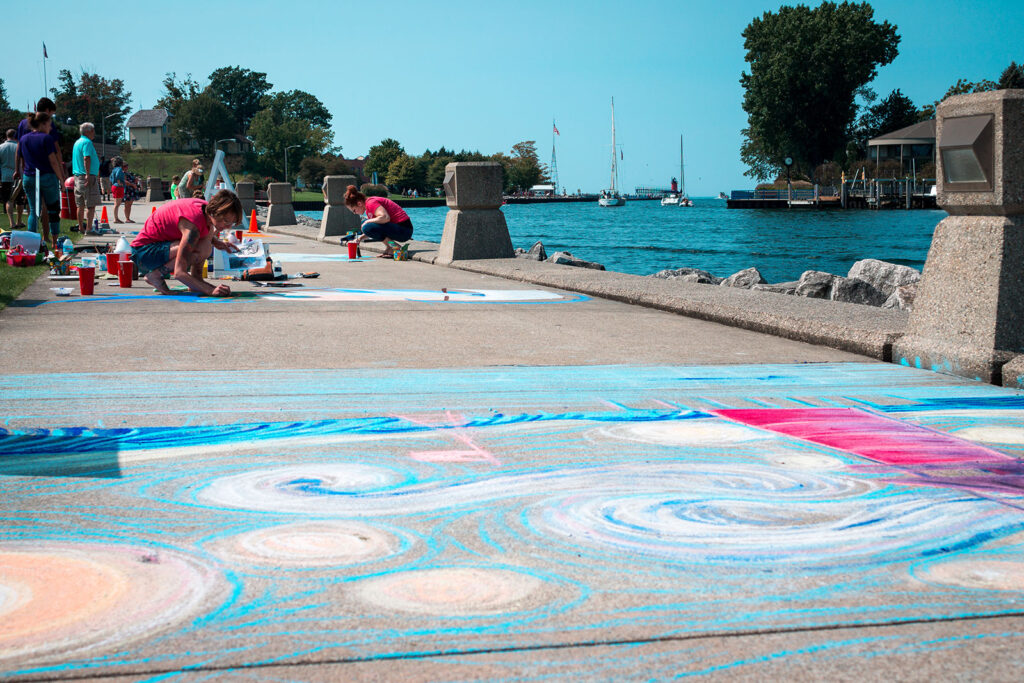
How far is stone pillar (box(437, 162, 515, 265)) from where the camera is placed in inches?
535

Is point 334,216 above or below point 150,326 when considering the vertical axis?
above

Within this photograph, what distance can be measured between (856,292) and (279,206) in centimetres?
1861

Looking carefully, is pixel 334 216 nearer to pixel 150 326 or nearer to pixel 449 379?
pixel 150 326

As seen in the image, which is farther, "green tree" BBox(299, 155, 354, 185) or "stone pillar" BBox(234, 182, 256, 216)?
"green tree" BBox(299, 155, 354, 185)

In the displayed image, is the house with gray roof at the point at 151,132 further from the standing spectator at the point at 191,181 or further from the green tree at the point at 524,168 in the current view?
the standing spectator at the point at 191,181

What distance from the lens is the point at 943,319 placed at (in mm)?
5582

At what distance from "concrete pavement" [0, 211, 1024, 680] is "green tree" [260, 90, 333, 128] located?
17923 centimetres

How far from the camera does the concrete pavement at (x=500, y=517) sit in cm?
216

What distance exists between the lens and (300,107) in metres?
182

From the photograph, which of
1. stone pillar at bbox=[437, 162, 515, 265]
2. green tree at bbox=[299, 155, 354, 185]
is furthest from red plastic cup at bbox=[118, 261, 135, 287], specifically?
green tree at bbox=[299, 155, 354, 185]

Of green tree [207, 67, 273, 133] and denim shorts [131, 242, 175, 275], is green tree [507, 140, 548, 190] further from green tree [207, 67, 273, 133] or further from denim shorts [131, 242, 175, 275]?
denim shorts [131, 242, 175, 275]

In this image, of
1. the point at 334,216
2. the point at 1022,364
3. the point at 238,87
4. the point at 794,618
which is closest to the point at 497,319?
the point at 1022,364

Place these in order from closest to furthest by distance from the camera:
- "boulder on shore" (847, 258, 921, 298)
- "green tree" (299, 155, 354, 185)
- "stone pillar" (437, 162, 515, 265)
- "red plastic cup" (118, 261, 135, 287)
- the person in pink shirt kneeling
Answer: the person in pink shirt kneeling → "red plastic cup" (118, 261, 135, 287) → "boulder on shore" (847, 258, 921, 298) → "stone pillar" (437, 162, 515, 265) → "green tree" (299, 155, 354, 185)

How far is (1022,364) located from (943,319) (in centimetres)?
64
